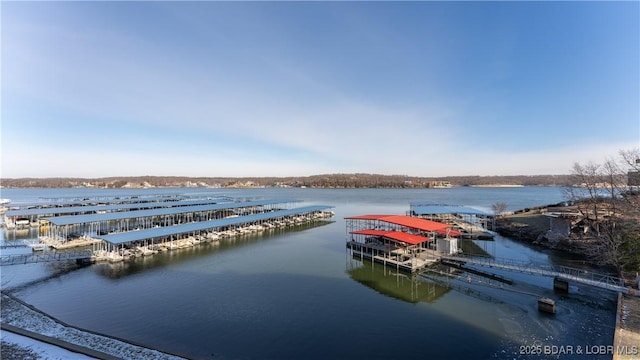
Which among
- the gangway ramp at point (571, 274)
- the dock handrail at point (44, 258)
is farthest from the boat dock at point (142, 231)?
the gangway ramp at point (571, 274)

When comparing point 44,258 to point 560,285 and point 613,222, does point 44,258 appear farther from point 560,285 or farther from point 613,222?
point 613,222

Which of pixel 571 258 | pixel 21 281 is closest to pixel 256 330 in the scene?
pixel 21 281

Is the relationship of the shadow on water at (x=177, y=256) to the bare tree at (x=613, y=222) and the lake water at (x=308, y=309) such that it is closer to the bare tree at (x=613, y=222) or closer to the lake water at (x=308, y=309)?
the lake water at (x=308, y=309)

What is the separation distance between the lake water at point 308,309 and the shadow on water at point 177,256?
246 millimetres

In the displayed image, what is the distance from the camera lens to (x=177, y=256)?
24.5 m

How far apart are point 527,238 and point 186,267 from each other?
111 feet

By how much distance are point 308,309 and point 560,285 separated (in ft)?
46.2

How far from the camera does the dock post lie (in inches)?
643

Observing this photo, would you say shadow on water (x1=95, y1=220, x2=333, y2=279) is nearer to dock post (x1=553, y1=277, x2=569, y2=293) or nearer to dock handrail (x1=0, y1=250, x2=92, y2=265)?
dock handrail (x1=0, y1=250, x2=92, y2=265)

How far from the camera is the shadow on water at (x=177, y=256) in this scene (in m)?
20.4

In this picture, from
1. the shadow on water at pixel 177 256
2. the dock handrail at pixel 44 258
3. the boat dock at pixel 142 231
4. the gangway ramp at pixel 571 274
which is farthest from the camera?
the boat dock at pixel 142 231

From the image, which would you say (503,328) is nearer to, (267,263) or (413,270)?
(413,270)

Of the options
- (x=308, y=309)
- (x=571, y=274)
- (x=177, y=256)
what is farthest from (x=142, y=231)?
(x=571, y=274)

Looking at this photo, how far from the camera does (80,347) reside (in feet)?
33.2
